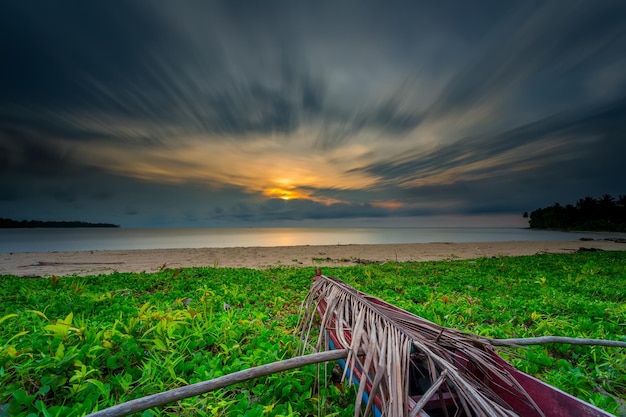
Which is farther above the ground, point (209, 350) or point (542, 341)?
point (542, 341)

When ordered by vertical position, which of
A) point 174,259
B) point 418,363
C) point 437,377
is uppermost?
point 437,377

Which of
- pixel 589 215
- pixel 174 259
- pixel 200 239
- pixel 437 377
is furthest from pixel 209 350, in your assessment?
pixel 589 215

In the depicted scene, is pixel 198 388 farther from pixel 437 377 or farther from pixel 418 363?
pixel 418 363

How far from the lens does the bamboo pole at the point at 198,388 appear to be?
138 centimetres

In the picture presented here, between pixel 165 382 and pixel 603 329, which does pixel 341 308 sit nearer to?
pixel 165 382

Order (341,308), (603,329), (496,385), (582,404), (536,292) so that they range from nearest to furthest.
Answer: (582,404)
(496,385)
(341,308)
(603,329)
(536,292)

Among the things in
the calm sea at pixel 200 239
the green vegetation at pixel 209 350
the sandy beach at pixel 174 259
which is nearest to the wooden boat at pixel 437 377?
the green vegetation at pixel 209 350

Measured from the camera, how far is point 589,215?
2940 inches

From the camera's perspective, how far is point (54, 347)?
99.8 inches

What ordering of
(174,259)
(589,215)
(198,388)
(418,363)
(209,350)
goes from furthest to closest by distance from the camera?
(589,215)
(174,259)
(209,350)
(418,363)
(198,388)

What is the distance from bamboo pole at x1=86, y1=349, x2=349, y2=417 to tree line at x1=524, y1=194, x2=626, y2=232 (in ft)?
288

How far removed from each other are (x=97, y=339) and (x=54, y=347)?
301mm

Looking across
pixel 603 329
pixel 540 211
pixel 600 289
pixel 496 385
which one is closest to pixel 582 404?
pixel 496 385

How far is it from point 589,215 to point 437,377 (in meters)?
101
